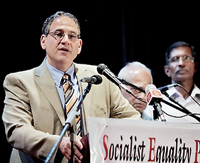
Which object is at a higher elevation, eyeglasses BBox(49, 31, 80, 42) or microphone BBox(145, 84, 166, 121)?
eyeglasses BBox(49, 31, 80, 42)

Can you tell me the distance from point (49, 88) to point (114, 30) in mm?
2087

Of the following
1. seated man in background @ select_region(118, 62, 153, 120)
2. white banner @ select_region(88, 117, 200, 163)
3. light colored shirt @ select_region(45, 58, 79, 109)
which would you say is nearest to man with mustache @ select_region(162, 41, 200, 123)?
seated man in background @ select_region(118, 62, 153, 120)

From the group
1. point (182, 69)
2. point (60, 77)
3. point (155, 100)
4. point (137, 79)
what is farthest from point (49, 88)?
point (182, 69)

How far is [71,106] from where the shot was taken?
2.29m

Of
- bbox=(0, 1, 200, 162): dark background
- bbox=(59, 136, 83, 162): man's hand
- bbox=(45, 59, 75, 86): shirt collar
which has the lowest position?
bbox=(59, 136, 83, 162): man's hand

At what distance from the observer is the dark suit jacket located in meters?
2.02

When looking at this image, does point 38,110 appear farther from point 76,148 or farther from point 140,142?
point 140,142

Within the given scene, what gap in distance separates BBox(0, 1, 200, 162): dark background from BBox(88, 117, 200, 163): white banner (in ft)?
7.60

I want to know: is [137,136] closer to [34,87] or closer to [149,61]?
[34,87]

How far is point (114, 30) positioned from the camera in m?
4.22

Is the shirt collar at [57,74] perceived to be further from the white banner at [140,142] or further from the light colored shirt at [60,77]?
the white banner at [140,142]

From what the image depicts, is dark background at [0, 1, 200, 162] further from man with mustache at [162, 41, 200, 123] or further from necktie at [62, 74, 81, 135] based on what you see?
necktie at [62, 74, 81, 135]

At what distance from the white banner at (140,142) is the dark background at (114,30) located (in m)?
2.32

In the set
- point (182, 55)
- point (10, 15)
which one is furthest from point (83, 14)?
point (182, 55)
